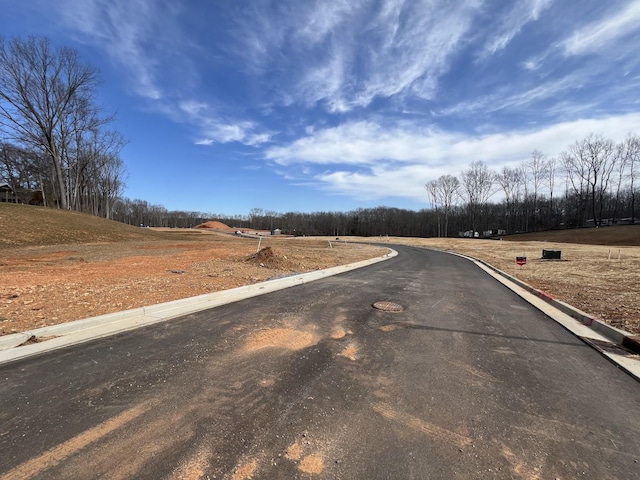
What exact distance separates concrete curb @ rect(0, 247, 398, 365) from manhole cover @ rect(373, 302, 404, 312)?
339 cm

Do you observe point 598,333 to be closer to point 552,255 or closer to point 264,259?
point 264,259

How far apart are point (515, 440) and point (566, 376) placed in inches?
76.0

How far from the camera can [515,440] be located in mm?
2625

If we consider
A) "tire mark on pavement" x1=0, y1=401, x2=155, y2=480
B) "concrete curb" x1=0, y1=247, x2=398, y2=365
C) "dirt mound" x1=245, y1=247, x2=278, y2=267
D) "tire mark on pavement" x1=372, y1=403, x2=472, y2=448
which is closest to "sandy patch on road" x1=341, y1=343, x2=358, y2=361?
"tire mark on pavement" x1=372, y1=403, x2=472, y2=448

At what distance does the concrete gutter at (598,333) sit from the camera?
4488 mm

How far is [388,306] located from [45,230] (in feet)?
98.4

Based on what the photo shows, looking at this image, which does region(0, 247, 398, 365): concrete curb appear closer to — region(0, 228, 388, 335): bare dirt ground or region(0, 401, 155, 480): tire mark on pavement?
region(0, 228, 388, 335): bare dirt ground

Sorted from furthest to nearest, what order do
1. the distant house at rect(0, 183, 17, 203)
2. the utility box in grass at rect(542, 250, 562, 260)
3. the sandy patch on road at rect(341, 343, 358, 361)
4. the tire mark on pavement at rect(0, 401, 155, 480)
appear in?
the distant house at rect(0, 183, 17, 203) < the utility box in grass at rect(542, 250, 562, 260) < the sandy patch on road at rect(341, 343, 358, 361) < the tire mark on pavement at rect(0, 401, 155, 480)

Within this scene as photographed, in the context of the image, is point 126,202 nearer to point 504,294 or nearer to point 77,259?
point 77,259

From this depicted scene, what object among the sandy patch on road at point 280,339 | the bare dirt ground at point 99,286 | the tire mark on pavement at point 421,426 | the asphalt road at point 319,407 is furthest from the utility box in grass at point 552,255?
A: the tire mark on pavement at point 421,426

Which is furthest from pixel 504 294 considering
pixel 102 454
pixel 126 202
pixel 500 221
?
pixel 126 202

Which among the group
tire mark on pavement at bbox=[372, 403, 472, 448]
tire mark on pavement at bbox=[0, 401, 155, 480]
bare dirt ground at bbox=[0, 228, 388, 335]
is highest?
bare dirt ground at bbox=[0, 228, 388, 335]

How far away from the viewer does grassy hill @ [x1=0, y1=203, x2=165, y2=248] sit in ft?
75.2

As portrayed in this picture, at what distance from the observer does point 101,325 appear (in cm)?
556
